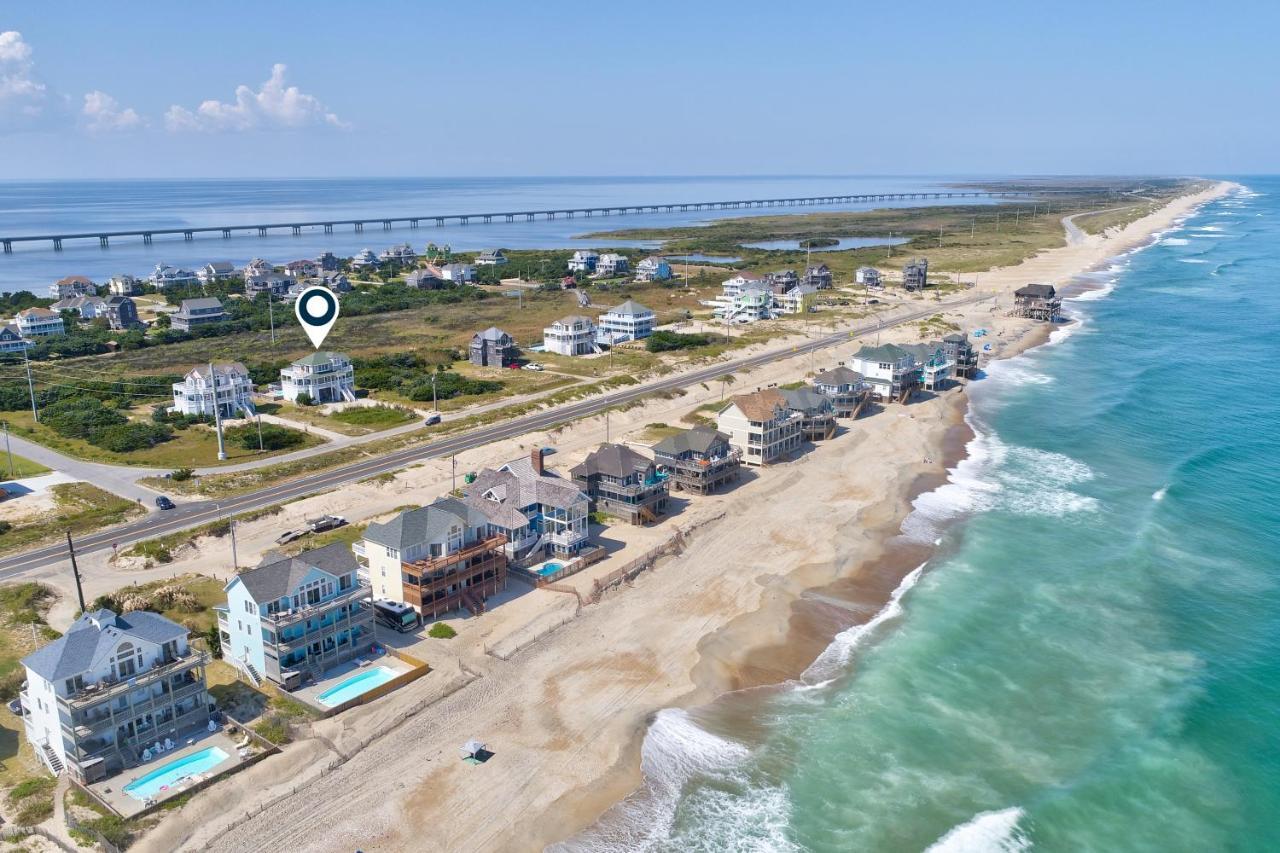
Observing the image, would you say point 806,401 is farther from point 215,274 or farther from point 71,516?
point 215,274

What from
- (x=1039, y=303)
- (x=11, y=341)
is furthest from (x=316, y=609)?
(x=1039, y=303)

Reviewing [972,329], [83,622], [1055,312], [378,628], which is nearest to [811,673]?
[378,628]

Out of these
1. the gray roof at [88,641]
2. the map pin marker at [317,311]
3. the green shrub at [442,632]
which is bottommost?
the green shrub at [442,632]

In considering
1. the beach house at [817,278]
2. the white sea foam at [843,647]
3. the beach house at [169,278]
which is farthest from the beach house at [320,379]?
the beach house at [169,278]

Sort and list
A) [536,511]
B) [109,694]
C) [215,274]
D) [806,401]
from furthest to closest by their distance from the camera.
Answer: [215,274]
[806,401]
[536,511]
[109,694]

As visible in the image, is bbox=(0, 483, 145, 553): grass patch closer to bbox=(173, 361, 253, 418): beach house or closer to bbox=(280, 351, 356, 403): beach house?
bbox=(173, 361, 253, 418): beach house

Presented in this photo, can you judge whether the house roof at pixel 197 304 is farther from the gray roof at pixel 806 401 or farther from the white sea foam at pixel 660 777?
the white sea foam at pixel 660 777

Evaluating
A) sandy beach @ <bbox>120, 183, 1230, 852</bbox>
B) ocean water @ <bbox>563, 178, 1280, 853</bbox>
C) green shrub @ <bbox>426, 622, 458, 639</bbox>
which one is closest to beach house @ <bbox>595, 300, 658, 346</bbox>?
sandy beach @ <bbox>120, 183, 1230, 852</bbox>
